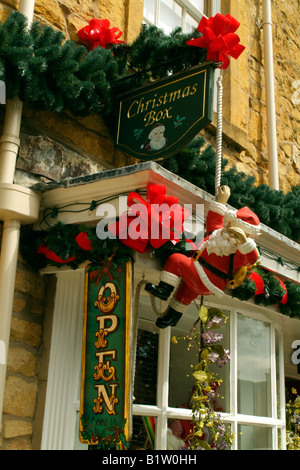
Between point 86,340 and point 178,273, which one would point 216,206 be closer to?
point 178,273

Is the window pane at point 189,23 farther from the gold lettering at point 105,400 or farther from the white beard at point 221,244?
the gold lettering at point 105,400

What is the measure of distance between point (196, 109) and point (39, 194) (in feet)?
3.24

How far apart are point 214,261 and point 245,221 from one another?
0.81 feet

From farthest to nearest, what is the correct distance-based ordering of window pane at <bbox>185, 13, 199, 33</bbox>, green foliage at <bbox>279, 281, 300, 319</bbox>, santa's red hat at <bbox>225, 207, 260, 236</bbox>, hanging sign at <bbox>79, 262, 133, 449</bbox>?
window pane at <bbox>185, 13, 199, 33</bbox>
green foliage at <bbox>279, 281, 300, 319</bbox>
santa's red hat at <bbox>225, 207, 260, 236</bbox>
hanging sign at <bbox>79, 262, 133, 449</bbox>

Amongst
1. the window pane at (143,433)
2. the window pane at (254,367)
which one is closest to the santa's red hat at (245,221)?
the window pane at (143,433)

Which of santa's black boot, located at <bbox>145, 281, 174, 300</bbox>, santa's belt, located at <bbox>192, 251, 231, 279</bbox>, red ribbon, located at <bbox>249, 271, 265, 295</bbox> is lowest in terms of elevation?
santa's black boot, located at <bbox>145, 281, 174, 300</bbox>

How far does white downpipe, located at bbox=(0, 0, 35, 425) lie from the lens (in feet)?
9.24

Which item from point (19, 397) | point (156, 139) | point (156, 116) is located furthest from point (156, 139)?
point (19, 397)

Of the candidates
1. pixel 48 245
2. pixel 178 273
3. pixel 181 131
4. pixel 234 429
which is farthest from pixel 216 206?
pixel 234 429

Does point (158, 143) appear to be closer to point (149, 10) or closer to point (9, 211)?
point (9, 211)

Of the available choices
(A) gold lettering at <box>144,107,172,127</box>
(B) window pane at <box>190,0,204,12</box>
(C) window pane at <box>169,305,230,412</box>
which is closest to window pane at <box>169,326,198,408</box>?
(C) window pane at <box>169,305,230,412</box>

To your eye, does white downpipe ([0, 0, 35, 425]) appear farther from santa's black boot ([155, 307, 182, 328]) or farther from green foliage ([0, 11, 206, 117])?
santa's black boot ([155, 307, 182, 328])

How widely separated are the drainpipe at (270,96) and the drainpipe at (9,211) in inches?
118

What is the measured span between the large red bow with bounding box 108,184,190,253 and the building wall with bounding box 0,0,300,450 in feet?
2.38
